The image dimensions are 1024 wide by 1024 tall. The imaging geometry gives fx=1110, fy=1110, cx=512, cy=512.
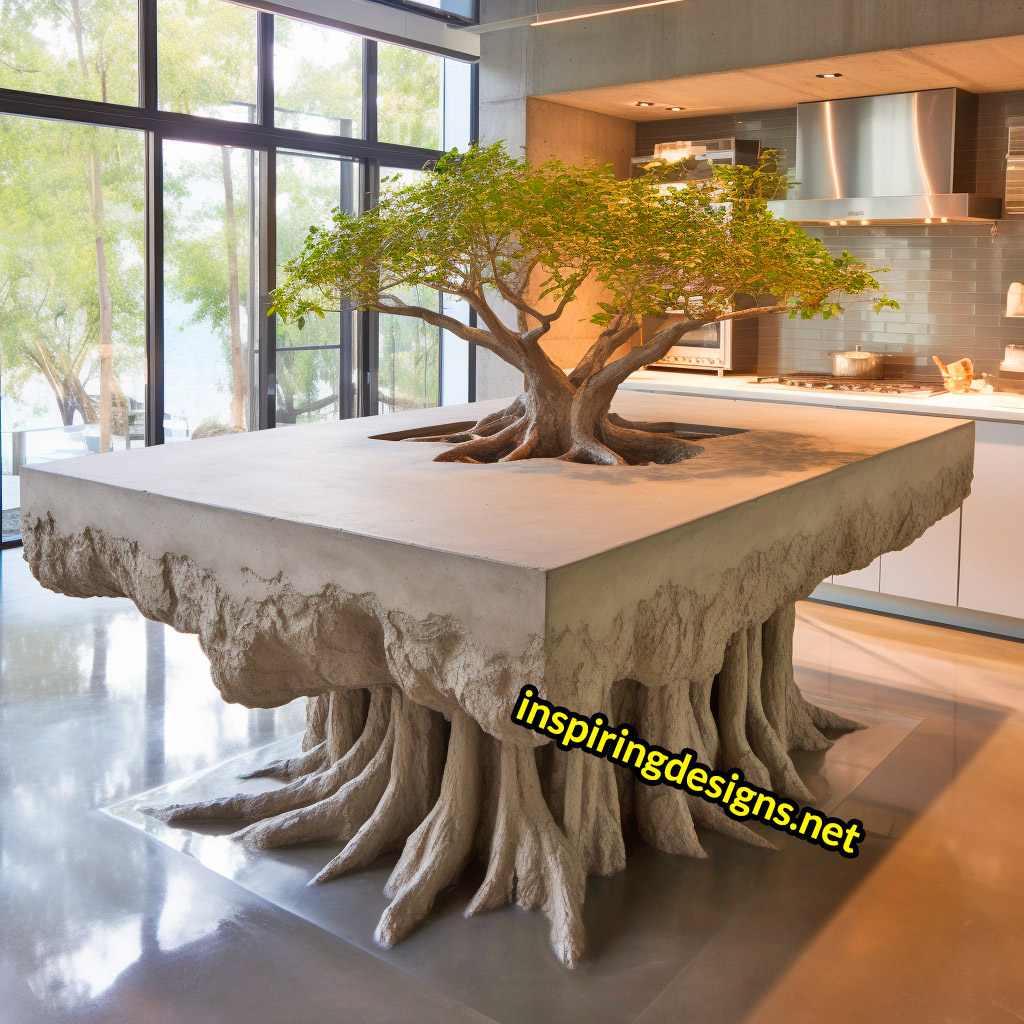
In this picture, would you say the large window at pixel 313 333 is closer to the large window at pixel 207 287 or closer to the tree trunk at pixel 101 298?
the large window at pixel 207 287

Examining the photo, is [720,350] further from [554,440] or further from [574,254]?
[574,254]

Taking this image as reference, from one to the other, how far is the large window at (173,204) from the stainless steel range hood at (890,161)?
2515mm

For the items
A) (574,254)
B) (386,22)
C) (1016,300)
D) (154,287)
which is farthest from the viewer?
(386,22)

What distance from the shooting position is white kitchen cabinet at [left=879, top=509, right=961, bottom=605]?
14.5 ft

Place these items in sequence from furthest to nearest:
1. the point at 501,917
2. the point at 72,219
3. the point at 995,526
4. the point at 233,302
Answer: the point at 233,302 → the point at 72,219 → the point at 995,526 → the point at 501,917

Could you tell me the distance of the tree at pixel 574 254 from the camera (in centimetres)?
249

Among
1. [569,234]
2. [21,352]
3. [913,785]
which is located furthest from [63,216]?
[913,785]

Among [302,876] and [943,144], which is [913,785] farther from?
[943,144]

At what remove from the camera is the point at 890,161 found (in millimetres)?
4953

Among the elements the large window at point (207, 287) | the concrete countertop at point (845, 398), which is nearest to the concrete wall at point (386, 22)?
the large window at point (207, 287)

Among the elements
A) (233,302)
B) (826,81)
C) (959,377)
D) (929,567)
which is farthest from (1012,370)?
(233,302)

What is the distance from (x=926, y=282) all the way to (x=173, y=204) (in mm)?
3703

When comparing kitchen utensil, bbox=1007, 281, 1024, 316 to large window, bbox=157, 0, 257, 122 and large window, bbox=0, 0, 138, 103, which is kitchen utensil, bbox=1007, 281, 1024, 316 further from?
large window, bbox=0, 0, 138, 103

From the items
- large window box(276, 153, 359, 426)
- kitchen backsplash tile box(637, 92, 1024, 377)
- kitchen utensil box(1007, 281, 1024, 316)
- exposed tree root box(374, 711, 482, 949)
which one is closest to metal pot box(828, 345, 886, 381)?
kitchen backsplash tile box(637, 92, 1024, 377)
